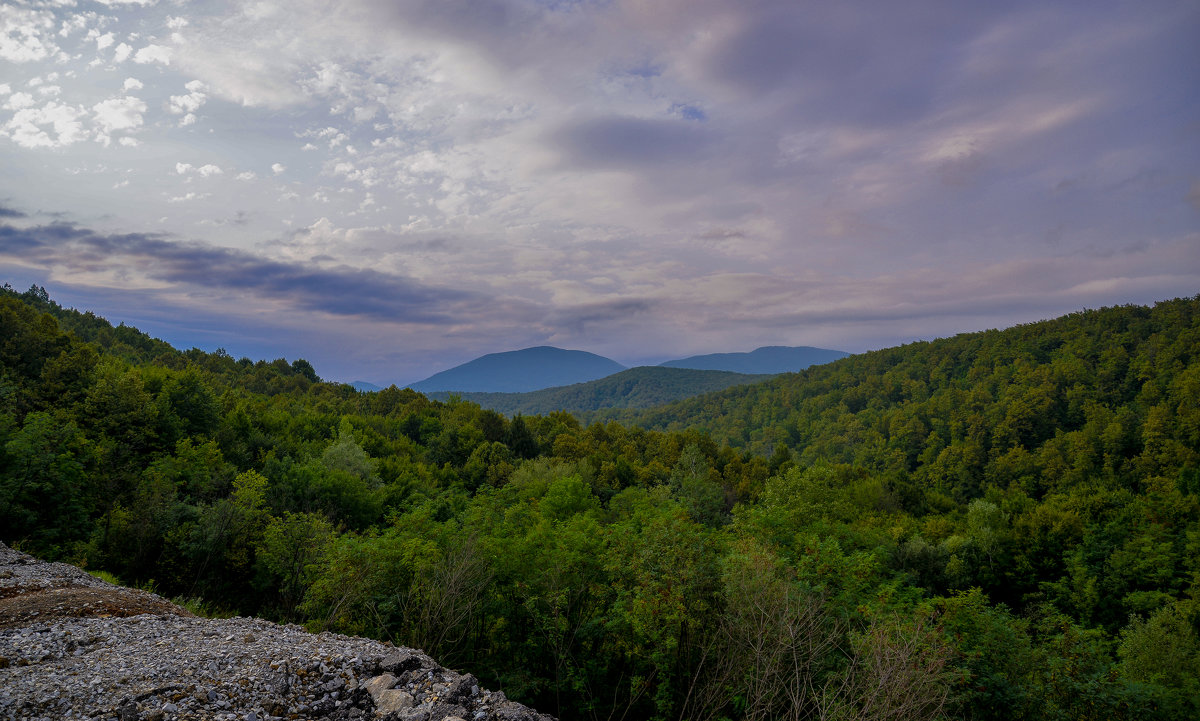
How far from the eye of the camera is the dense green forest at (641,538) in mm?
13469

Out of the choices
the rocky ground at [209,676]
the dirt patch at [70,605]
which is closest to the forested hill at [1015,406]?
the rocky ground at [209,676]

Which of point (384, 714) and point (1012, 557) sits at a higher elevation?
point (384, 714)

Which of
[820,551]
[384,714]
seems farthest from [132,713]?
[820,551]

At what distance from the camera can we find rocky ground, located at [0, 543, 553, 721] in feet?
26.4

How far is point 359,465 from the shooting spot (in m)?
42.4

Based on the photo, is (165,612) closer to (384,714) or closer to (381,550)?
(381,550)

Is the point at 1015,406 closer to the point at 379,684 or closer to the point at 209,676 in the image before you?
the point at 379,684

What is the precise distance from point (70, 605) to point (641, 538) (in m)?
14.6

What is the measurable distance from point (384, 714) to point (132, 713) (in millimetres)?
3623

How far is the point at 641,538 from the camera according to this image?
16531mm

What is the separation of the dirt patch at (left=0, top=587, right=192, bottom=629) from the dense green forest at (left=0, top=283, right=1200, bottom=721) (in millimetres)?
4328

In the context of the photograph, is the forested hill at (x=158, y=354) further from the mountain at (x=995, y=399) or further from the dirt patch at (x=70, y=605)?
the mountain at (x=995, y=399)

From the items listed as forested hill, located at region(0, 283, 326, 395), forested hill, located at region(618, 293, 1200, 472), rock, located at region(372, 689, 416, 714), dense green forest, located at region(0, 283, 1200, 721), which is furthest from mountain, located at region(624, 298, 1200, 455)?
rock, located at region(372, 689, 416, 714)

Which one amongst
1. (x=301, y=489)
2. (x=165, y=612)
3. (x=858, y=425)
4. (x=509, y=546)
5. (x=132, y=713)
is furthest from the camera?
(x=858, y=425)
